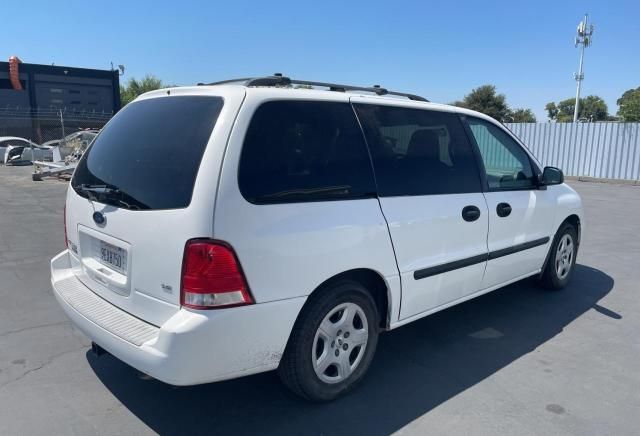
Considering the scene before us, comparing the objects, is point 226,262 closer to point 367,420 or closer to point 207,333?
point 207,333

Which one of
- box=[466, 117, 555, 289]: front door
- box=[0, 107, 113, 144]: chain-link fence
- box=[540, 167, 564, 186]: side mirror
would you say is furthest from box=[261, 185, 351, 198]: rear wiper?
box=[0, 107, 113, 144]: chain-link fence

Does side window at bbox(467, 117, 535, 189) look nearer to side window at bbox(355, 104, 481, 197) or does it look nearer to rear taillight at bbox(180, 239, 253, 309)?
side window at bbox(355, 104, 481, 197)

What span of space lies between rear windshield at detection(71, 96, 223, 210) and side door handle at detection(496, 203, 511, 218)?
2467mm

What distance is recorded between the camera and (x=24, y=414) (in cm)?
288

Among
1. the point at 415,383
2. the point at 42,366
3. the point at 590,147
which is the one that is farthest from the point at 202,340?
the point at 590,147

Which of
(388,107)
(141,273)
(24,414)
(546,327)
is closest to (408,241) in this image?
(388,107)

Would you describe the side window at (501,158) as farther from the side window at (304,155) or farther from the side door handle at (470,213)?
the side window at (304,155)

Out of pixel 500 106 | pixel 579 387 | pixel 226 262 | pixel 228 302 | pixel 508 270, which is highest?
pixel 500 106

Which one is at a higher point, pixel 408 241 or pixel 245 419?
pixel 408 241

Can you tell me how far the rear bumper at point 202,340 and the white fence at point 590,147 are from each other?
20910 millimetres

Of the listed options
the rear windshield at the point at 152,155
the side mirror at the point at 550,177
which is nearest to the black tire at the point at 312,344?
the rear windshield at the point at 152,155

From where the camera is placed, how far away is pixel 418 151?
359cm

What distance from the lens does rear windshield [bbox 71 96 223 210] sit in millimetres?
2598

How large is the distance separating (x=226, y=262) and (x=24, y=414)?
1.64m
